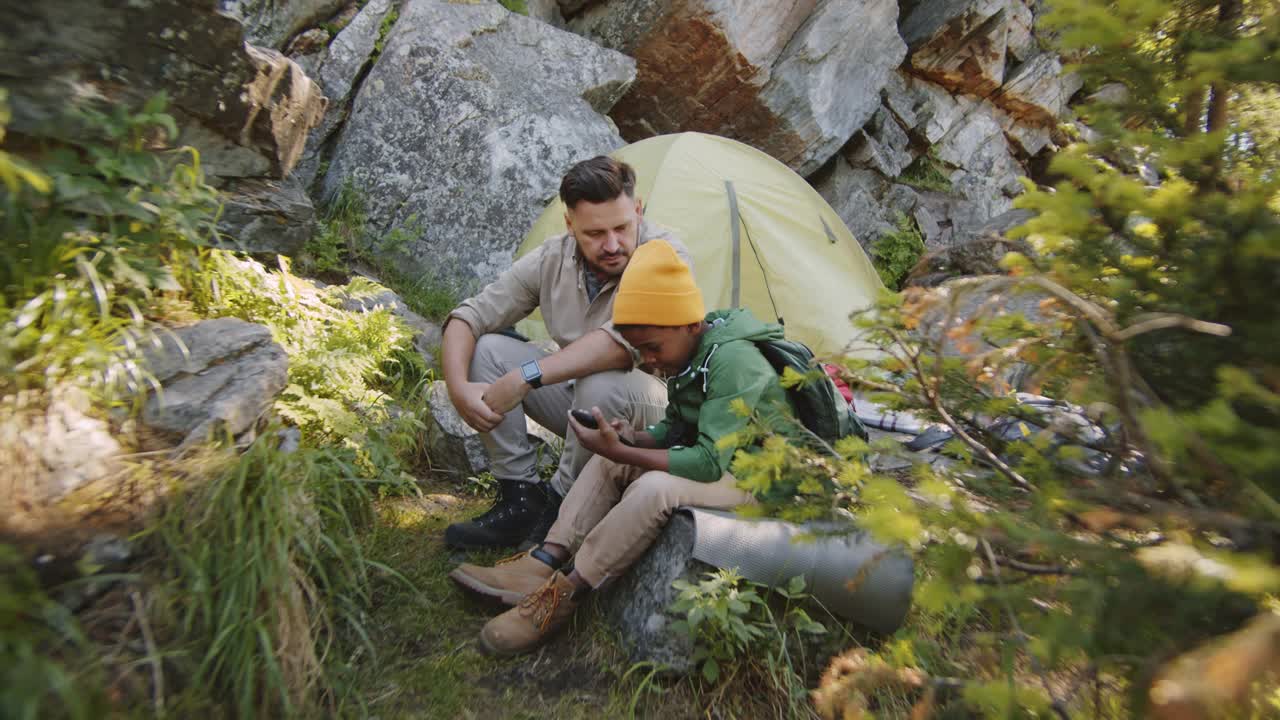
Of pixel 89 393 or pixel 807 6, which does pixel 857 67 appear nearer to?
pixel 807 6

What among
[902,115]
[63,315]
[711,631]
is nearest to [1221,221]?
[711,631]

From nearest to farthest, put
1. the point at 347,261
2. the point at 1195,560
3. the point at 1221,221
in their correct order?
the point at 1195,560
the point at 1221,221
the point at 347,261

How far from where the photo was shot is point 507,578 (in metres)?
2.66

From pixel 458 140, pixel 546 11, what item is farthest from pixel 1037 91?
pixel 458 140

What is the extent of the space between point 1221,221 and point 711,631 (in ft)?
5.47

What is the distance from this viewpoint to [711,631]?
225 centimetres

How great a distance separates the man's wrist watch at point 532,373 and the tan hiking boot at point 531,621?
83cm

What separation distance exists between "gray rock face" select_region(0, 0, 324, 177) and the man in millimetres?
1467

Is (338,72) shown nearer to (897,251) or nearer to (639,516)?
(639,516)

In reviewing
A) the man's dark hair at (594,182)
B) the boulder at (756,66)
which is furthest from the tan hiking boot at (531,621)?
the boulder at (756,66)

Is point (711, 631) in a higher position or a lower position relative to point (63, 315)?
lower

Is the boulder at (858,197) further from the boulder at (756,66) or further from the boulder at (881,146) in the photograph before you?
the boulder at (756,66)

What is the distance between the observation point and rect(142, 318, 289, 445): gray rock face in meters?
2.29

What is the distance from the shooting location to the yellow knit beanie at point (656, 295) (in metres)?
2.52
